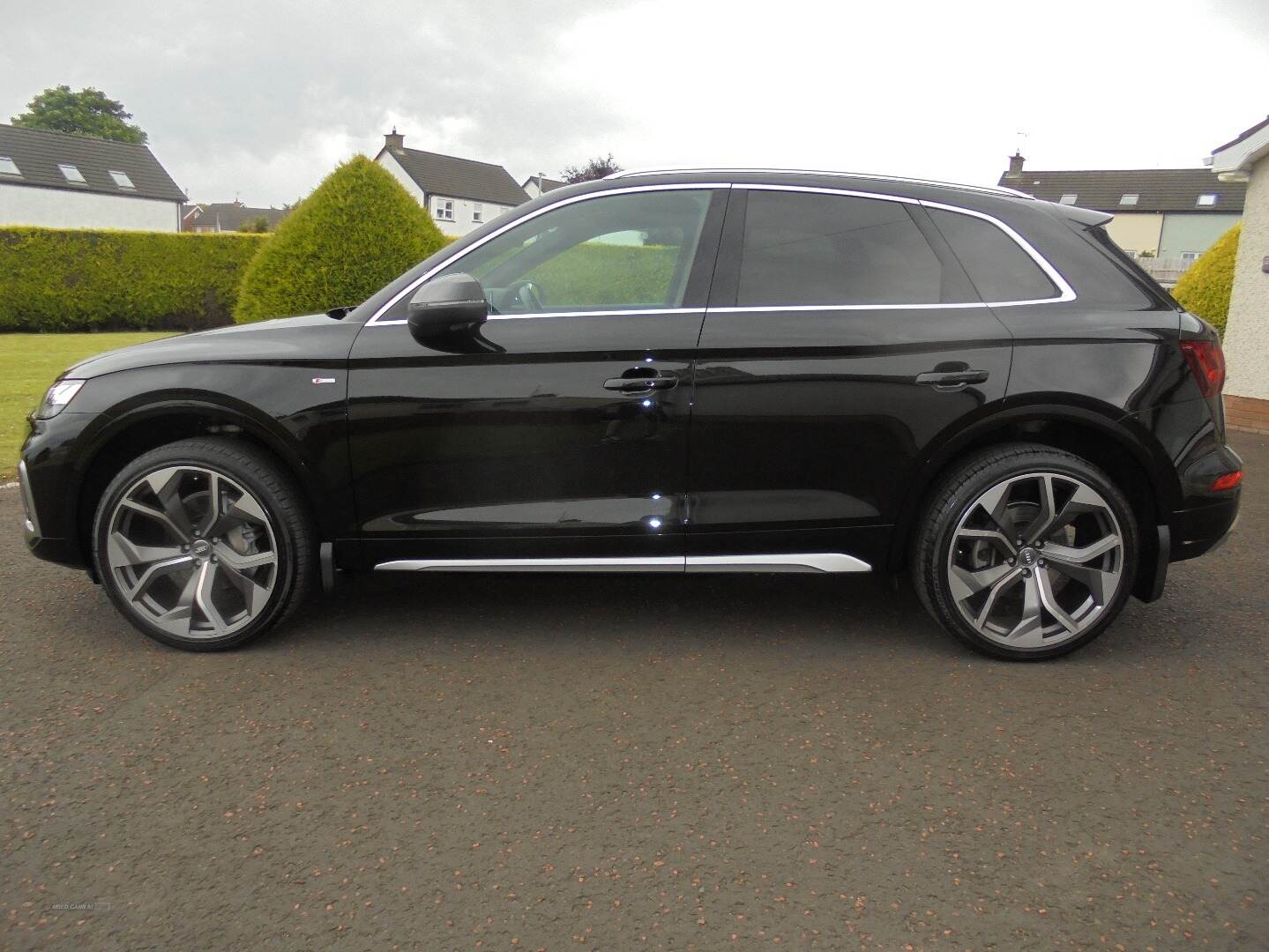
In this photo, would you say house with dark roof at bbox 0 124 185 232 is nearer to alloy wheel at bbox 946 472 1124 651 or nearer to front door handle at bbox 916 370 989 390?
front door handle at bbox 916 370 989 390

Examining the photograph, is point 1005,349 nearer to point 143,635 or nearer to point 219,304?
point 143,635

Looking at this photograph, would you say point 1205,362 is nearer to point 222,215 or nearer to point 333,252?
point 333,252

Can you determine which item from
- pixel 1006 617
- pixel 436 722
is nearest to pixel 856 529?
pixel 1006 617

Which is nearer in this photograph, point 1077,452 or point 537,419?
point 537,419

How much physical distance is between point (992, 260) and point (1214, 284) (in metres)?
11.9

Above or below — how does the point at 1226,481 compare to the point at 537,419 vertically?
below

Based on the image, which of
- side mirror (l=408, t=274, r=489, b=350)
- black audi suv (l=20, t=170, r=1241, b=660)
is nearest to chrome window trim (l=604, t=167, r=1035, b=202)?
black audi suv (l=20, t=170, r=1241, b=660)

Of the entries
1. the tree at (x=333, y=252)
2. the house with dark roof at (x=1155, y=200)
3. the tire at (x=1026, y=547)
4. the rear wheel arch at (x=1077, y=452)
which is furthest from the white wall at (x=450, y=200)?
the tire at (x=1026, y=547)

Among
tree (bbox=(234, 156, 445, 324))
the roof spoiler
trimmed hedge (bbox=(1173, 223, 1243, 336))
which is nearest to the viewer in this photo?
the roof spoiler

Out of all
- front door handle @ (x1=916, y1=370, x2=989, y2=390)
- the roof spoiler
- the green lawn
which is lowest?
the green lawn

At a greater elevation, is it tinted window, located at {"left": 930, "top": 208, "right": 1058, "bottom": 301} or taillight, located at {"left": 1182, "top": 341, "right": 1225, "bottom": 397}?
tinted window, located at {"left": 930, "top": 208, "right": 1058, "bottom": 301}

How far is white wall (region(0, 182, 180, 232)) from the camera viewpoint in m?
48.0

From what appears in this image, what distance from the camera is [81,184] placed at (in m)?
50.2

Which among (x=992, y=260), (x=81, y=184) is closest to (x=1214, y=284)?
(x=992, y=260)
